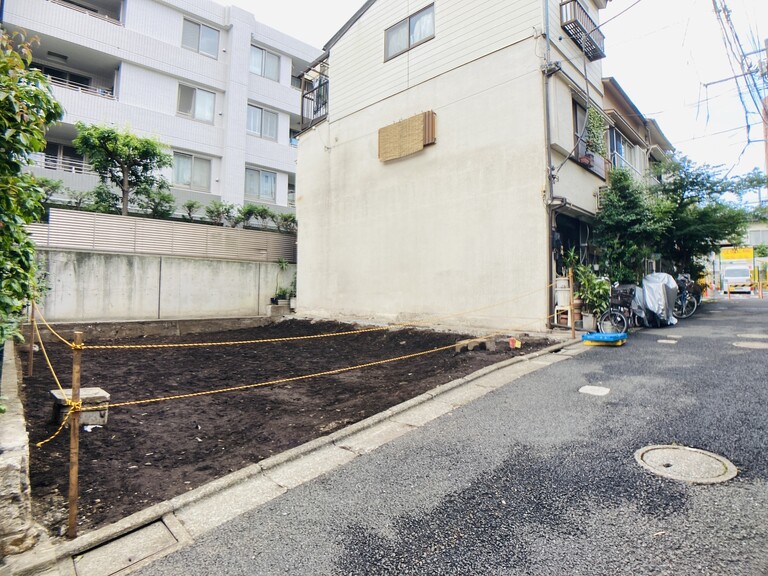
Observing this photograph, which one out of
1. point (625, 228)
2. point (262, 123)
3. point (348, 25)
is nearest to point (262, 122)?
point (262, 123)

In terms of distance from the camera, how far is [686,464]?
9.39ft

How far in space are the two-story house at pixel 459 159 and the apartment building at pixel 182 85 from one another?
6.25 meters

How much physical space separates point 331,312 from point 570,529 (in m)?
11.0

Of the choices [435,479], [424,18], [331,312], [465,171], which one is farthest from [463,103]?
[435,479]

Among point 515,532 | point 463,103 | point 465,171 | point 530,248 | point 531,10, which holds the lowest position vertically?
point 515,532

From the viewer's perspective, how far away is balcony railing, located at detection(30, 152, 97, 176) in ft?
45.4

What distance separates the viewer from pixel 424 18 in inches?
432

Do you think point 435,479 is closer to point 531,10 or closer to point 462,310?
point 462,310

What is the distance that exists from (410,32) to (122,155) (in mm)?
9229

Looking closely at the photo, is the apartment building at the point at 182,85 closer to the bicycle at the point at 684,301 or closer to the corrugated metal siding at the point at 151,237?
the corrugated metal siding at the point at 151,237

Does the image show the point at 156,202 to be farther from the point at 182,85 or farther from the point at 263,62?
the point at 263,62

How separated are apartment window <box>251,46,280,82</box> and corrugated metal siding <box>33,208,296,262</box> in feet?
31.7

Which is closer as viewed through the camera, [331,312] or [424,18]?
[424,18]

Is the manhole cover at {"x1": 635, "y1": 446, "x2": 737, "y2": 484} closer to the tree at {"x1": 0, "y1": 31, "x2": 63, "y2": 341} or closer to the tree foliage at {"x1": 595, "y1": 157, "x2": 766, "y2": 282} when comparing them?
the tree at {"x1": 0, "y1": 31, "x2": 63, "y2": 341}
